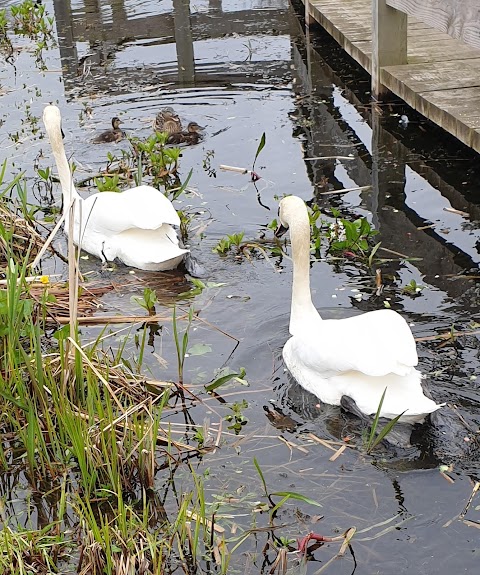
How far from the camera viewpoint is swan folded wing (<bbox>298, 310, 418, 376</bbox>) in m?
4.02

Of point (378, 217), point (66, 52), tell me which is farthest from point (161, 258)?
point (66, 52)

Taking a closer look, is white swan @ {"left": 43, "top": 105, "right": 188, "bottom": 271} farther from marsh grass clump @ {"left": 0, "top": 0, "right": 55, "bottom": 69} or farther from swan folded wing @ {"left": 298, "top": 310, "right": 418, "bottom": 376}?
marsh grass clump @ {"left": 0, "top": 0, "right": 55, "bottom": 69}

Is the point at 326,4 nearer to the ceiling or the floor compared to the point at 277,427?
nearer to the ceiling

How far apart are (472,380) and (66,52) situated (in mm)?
8558

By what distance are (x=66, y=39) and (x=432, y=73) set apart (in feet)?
19.4

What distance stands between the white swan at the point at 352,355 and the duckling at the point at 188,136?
11.6 feet

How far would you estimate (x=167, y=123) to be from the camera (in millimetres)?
8109

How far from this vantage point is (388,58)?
28.1ft

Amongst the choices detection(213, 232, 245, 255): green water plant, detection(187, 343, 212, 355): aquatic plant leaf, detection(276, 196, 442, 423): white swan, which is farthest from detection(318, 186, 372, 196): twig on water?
detection(187, 343, 212, 355): aquatic plant leaf

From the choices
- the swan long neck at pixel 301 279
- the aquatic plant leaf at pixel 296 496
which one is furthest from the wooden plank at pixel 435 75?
the aquatic plant leaf at pixel 296 496

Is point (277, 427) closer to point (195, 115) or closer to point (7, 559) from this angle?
point (7, 559)

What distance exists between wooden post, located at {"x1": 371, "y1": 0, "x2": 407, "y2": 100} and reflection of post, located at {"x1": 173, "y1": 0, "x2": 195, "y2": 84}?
7.70 ft

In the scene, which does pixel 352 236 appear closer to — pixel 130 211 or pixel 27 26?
pixel 130 211

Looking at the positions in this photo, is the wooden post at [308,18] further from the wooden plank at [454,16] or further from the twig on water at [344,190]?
the twig on water at [344,190]
